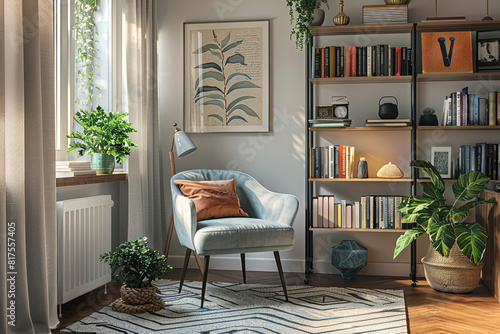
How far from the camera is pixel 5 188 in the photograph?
2178 mm

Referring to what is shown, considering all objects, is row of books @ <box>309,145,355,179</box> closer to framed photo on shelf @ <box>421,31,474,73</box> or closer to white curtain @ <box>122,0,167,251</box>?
framed photo on shelf @ <box>421,31,474,73</box>

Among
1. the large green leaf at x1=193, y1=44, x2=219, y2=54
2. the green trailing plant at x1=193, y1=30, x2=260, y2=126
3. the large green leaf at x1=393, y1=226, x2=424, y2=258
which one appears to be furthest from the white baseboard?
the large green leaf at x1=193, y1=44, x2=219, y2=54

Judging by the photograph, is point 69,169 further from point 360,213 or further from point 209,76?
point 360,213

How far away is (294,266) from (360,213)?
70 cm

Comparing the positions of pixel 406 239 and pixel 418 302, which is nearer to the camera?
pixel 418 302

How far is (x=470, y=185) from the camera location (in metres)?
3.39

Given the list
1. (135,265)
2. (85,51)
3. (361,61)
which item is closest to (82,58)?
(85,51)

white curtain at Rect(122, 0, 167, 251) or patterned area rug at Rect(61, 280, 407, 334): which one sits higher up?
white curtain at Rect(122, 0, 167, 251)

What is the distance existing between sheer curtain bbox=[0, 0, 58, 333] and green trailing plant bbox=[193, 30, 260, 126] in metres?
1.82

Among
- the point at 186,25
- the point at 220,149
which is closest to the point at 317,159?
the point at 220,149

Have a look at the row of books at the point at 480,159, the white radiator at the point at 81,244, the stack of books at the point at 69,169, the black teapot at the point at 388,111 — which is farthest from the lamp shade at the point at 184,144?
the row of books at the point at 480,159

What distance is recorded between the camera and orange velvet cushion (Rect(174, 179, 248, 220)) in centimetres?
341

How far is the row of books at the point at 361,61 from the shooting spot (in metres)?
3.81

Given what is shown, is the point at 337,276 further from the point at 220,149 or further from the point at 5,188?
the point at 5,188
